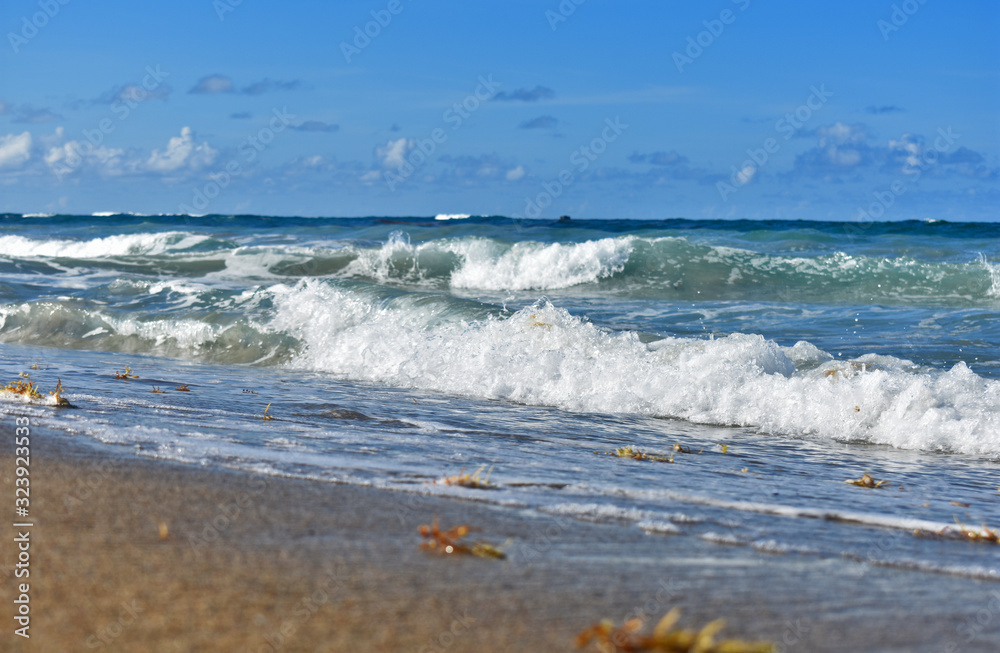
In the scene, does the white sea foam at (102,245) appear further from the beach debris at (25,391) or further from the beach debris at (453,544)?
the beach debris at (453,544)

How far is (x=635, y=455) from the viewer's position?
4.16 metres

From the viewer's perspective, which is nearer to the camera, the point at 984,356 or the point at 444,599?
the point at 444,599

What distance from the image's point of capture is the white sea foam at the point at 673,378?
5262 millimetres

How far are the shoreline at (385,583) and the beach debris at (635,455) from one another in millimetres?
1422

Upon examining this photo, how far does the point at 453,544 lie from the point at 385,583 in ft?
1.08

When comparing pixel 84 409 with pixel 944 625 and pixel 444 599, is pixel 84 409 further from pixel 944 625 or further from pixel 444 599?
pixel 944 625

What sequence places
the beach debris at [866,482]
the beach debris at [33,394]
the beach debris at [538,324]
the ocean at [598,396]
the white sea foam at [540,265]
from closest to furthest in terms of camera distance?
the ocean at [598,396], the beach debris at [866,482], the beach debris at [33,394], the beach debris at [538,324], the white sea foam at [540,265]

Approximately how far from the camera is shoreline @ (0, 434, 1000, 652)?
70.3 inches

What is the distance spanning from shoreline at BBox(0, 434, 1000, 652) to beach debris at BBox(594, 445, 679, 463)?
56.0 inches

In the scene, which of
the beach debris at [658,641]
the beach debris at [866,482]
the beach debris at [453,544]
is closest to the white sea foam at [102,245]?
the beach debris at [866,482]

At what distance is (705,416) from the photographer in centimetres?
567

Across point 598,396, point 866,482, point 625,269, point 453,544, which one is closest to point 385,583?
point 453,544

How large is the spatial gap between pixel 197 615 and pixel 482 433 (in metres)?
2.94

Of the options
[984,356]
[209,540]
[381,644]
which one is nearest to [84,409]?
[209,540]
